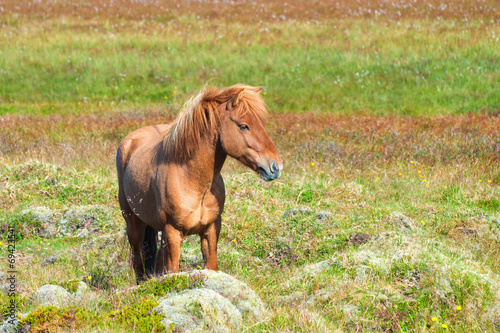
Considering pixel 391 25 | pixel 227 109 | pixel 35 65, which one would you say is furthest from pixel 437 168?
pixel 35 65

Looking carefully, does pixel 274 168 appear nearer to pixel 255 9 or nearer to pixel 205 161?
pixel 205 161

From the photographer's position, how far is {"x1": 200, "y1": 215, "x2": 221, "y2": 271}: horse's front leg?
4719 mm

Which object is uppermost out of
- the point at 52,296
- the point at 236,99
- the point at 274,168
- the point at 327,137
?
the point at 236,99

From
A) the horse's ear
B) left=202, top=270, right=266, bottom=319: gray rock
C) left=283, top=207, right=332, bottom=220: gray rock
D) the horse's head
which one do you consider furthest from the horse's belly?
left=283, top=207, right=332, bottom=220: gray rock

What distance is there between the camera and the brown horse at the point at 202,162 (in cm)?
434

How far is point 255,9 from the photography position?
26.4 m

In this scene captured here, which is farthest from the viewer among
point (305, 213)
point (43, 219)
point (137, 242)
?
point (43, 219)

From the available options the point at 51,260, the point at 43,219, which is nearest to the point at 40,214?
the point at 43,219

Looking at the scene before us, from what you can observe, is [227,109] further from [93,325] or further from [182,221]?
[93,325]

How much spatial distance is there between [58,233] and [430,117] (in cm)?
937

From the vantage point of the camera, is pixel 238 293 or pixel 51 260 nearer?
pixel 238 293

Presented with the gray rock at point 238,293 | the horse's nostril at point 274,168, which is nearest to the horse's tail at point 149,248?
the gray rock at point 238,293

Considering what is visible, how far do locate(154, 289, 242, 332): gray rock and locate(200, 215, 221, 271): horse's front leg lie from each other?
779 millimetres

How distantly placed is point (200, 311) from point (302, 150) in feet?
22.2
